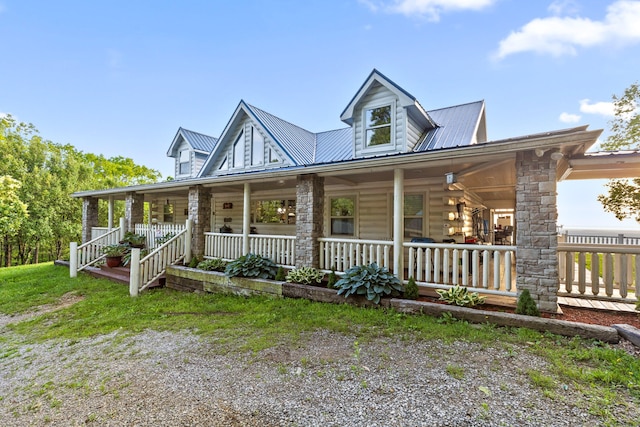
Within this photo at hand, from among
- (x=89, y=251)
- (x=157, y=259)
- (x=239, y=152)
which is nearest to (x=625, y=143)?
(x=239, y=152)

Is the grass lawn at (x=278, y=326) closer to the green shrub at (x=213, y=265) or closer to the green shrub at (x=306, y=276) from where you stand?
the green shrub at (x=306, y=276)

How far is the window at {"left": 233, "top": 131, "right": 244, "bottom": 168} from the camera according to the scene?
11.8m

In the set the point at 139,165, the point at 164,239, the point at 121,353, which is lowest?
the point at 121,353

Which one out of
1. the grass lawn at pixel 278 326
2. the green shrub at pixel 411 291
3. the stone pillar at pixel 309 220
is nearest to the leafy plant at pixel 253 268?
the grass lawn at pixel 278 326

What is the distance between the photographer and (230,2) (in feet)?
38.6

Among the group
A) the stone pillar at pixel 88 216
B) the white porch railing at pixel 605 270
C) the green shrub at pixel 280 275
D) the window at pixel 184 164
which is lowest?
the green shrub at pixel 280 275

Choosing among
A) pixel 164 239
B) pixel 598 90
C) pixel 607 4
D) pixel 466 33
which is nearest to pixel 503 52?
pixel 466 33

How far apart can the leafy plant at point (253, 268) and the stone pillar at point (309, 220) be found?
29.3 inches

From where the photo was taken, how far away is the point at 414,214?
27.6 ft

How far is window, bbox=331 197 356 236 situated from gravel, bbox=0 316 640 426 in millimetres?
5412

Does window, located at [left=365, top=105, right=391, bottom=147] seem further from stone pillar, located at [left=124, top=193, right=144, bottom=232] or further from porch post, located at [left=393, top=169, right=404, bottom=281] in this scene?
stone pillar, located at [left=124, top=193, right=144, bottom=232]

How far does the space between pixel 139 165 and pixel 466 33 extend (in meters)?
33.7

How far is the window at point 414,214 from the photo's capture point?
27.2ft

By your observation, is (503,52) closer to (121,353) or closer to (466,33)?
(466,33)
